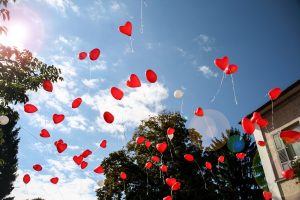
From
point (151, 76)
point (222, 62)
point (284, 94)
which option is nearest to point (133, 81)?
point (151, 76)

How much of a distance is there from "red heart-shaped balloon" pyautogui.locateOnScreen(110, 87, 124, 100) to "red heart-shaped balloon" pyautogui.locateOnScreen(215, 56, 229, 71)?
101 inches

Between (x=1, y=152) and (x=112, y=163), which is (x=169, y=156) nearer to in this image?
(x=112, y=163)

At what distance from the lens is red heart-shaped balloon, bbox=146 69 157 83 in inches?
278

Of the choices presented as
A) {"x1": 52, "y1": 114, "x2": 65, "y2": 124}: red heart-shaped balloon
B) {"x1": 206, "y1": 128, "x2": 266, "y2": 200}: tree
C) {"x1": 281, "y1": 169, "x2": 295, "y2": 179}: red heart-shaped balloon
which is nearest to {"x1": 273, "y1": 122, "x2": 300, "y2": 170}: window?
{"x1": 281, "y1": 169, "x2": 295, "y2": 179}: red heart-shaped balloon

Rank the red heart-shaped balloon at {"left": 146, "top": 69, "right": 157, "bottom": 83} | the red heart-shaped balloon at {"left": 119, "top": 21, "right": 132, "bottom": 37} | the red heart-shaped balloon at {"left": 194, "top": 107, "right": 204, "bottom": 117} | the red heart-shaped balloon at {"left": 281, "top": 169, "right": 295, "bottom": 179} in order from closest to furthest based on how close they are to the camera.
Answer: the red heart-shaped balloon at {"left": 119, "top": 21, "right": 132, "bottom": 37}, the red heart-shaped balloon at {"left": 146, "top": 69, "right": 157, "bottom": 83}, the red heart-shaped balloon at {"left": 281, "top": 169, "right": 295, "bottom": 179}, the red heart-shaped balloon at {"left": 194, "top": 107, "right": 204, "bottom": 117}

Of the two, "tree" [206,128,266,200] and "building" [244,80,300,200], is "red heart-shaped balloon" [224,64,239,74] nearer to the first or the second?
"building" [244,80,300,200]

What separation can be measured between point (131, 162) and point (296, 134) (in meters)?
17.3

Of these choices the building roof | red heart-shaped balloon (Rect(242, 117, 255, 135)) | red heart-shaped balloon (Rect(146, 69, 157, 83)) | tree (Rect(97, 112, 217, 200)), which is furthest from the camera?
tree (Rect(97, 112, 217, 200))

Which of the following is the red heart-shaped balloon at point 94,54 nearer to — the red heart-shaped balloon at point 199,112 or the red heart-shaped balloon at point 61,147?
the red heart-shaped balloon at point 61,147

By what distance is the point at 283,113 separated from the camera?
10.4 metres

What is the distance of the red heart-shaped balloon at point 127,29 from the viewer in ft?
22.1

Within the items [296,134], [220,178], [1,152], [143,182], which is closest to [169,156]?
[143,182]

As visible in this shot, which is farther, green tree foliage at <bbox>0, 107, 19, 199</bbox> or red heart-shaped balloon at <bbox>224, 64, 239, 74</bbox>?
green tree foliage at <bbox>0, 107, 19, 199</bbox>

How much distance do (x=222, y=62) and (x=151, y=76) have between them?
1880mm
